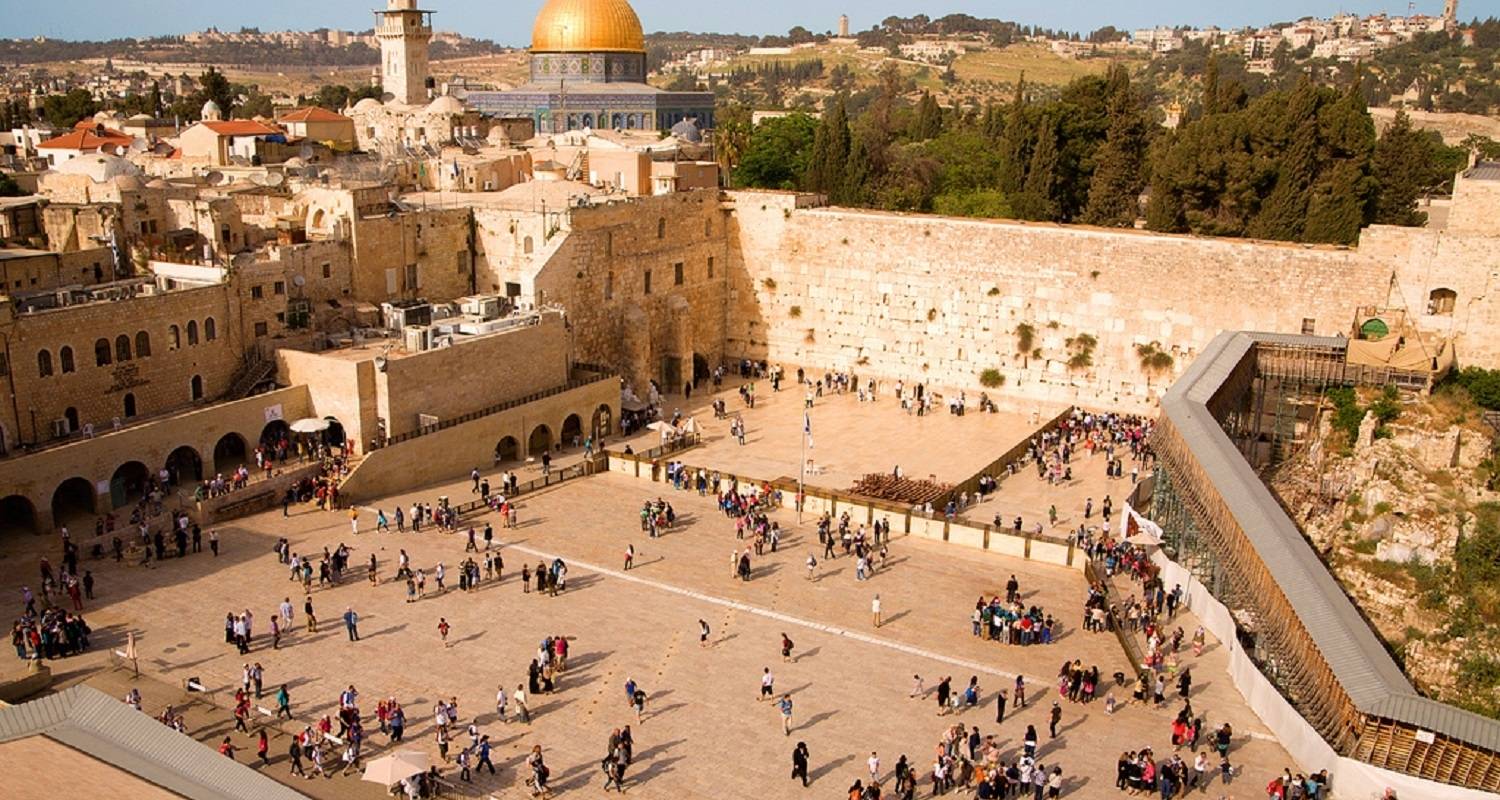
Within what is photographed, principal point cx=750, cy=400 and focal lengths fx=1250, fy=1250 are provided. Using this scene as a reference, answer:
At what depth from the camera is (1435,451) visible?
24.3m

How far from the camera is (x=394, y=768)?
1384 centimetres

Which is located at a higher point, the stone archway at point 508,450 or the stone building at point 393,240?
the stone building at point 393,240

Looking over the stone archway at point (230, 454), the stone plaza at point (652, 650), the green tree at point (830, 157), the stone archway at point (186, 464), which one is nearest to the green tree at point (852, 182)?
the green tree at point (830, 157)

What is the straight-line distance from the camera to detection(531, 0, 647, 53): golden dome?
55.9 meters

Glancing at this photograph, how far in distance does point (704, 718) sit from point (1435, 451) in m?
16.3

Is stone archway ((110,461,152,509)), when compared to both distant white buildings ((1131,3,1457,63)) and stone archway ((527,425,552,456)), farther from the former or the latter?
distant white buildings ((1131,3,1457,63))

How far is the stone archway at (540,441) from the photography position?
28234mm

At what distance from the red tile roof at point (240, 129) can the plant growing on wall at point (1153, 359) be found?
104 feet

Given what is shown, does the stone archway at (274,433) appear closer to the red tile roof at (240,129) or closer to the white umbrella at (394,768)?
the white umbrella at (394,768)

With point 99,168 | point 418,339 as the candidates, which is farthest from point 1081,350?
point 99,168

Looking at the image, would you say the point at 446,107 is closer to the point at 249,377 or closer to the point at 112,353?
the point at 249,377

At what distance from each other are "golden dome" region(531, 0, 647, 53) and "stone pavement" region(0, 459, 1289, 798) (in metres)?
37.7

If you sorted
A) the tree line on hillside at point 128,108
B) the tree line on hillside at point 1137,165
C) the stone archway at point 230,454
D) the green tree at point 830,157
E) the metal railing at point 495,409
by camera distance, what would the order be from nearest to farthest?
the stone archway at point 230,454 → the metal railing at point 495,409 → the tree line on hillside at point 1137,165 → the green tree at point 830,157 → the tree line on hillside at point 128,108

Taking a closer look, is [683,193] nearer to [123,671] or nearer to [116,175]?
[116,175]
